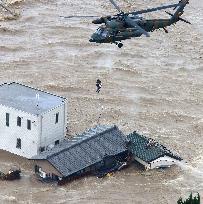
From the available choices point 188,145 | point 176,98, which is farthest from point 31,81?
point 188,145

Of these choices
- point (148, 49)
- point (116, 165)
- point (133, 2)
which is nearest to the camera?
point (116, 165)

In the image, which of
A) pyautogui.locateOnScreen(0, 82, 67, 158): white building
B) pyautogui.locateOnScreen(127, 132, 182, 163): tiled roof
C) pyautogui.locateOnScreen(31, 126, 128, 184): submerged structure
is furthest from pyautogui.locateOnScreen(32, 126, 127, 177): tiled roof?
pyautogui.locateOnScreen(0, 82, 67, 158): white building

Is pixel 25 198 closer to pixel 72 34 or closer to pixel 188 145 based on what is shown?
pixel 188 145

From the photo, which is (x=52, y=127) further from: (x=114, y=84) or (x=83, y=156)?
(x=114, y=84)

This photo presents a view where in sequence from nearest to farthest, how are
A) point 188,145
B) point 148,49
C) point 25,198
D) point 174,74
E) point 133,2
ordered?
point 25,198 → point 188,145 → point 174,74 → point 148,49 → point 133,2

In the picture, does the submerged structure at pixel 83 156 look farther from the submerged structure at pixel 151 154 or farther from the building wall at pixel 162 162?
the building wall at pixel 162 162

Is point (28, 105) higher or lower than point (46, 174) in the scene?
higher

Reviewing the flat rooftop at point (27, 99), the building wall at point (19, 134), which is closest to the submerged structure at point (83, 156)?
the building wall at point (19, 134)

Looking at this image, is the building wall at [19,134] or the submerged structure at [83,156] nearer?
the submerged structure at [83,156]
